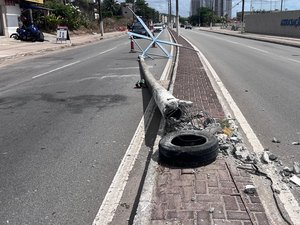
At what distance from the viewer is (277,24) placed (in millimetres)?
54500

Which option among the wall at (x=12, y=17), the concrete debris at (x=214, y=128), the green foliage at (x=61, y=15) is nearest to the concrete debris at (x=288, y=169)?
the concrete debris at (x=214, y=128)

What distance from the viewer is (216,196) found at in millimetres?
4160

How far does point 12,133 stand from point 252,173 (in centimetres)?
440

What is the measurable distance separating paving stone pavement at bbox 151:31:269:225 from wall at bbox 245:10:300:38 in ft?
147

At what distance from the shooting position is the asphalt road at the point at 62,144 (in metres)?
4.43

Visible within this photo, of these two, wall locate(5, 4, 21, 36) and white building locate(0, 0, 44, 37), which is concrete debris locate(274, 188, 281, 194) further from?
wall locate(5, 4, 21, 36)

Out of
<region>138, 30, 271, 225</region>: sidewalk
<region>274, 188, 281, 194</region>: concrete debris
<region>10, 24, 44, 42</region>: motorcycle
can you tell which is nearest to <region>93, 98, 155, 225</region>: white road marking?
<region>138, 30, 271, 225</region>: sidewalk

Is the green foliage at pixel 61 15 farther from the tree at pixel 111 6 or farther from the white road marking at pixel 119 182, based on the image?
the tree at pixel 111 6

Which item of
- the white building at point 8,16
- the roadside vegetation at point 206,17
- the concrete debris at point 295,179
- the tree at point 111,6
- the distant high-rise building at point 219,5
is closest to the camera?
the concrete debris at point 295,179

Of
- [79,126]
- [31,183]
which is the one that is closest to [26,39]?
[79,126]

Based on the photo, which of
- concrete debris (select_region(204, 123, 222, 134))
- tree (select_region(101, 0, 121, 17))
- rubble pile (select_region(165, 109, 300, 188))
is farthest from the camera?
tree (select_region(101, 0, 121, 17))

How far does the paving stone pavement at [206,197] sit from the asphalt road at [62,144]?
0.75 metres

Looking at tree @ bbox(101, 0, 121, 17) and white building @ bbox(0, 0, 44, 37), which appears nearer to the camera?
white building @ bbox(0, 0, 44, 37)

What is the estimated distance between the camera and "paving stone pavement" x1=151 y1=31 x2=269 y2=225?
373 cm
